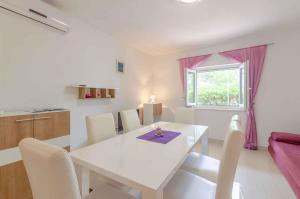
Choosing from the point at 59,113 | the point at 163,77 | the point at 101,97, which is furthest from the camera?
the point at 163,77

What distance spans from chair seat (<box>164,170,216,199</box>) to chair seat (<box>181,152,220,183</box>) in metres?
0.22

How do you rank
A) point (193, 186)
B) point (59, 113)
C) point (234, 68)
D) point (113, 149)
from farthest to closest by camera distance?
point (234, 68), point (59, 113), point (113, 149), point (193, 186)

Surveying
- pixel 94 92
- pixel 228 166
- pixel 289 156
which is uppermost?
pixel 94 92

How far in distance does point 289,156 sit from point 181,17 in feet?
8.72

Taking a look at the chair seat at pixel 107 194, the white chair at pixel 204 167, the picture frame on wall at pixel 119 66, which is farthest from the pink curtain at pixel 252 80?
the chair seat at pixel 107 194

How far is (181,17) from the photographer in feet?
8.47

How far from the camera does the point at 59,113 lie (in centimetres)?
206

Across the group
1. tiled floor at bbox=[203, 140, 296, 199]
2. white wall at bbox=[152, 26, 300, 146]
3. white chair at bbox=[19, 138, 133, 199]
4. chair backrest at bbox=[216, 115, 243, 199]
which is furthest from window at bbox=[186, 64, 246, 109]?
white chair at bbox=[19, 138, 133, 199]

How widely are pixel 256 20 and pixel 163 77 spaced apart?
2604mm

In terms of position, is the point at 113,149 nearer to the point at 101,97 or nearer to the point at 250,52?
the point at 101,97

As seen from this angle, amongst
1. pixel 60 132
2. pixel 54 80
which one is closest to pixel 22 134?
pixel 60 132

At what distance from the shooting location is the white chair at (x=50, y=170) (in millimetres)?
683

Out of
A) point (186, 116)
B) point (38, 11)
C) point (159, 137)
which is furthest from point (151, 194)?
point (38, 11)

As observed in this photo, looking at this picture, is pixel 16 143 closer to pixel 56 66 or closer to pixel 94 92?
pixel 56 66
